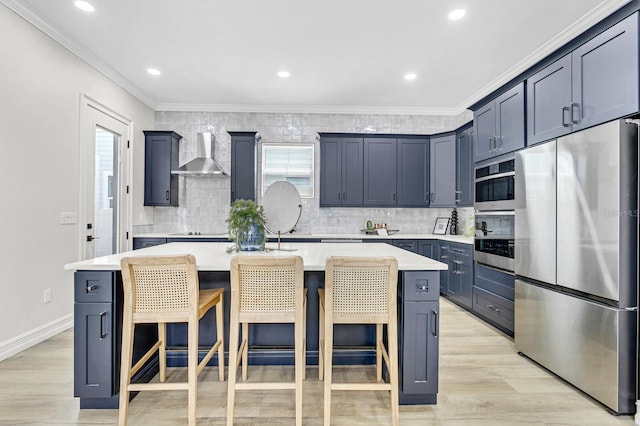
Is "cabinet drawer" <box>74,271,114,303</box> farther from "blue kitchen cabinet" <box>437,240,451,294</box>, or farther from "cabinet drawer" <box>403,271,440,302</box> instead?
"blue kitchen cabinet" <box>437,240,451,294</box>

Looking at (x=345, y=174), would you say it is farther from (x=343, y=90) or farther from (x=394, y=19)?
(x=394, y=19)

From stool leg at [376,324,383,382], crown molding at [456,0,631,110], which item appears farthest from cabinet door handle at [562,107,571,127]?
stool leg at [376,324,383,382]

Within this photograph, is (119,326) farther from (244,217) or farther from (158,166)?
(158,166)

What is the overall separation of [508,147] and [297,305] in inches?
102

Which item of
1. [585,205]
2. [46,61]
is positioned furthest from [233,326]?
[46,61]

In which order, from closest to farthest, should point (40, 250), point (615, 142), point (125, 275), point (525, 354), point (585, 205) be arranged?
point (125, 275) → point (615, 142) → point (585, 205) → point (525, 354) → point (40, 250)

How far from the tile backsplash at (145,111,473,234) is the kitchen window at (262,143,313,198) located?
0.10 meters

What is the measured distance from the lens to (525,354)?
2.74 meters

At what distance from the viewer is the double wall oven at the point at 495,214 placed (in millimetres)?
3008

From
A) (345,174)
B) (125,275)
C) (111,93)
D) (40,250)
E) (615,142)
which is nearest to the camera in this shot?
(125,275)

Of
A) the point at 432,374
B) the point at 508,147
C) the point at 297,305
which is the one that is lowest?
the point at 432,374

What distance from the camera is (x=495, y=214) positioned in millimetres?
3223

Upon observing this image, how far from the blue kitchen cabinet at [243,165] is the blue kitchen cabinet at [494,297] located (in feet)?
10.7

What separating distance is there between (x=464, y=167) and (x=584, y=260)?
8.61 feet
